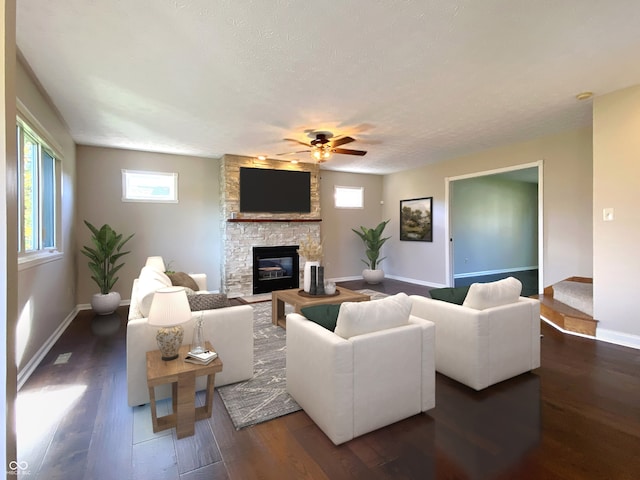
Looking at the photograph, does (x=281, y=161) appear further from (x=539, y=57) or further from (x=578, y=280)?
(x=578, y=280)

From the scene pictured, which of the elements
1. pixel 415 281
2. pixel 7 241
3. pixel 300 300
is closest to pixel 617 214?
pixel 300 300

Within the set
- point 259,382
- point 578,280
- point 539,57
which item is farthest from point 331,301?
point 578,280

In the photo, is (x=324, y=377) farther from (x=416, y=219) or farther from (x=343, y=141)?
(x=416, y=219)

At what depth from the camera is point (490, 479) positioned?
161cm

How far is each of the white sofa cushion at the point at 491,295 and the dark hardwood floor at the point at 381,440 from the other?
0.67 metres

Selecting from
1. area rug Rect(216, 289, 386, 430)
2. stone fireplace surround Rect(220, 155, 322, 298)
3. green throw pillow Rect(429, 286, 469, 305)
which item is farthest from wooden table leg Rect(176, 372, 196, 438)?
stone fireplace surround Rect(220, 155, 322, 298)

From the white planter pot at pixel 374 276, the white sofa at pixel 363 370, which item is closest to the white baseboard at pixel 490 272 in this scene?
the white planter pot at pixel 374 276

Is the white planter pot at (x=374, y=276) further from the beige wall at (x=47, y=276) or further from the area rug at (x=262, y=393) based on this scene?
the beige wall at (x=47, y=276)

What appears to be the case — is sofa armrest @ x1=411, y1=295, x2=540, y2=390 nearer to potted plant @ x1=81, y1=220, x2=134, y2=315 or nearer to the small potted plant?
the small potted plant

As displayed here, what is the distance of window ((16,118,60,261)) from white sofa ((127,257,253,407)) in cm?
148

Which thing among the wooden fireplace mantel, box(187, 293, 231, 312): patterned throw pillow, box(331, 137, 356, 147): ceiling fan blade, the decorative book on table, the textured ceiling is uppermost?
the textured ceiling

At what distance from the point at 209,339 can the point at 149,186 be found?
14.5 feet

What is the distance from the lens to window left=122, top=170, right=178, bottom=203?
568 cm

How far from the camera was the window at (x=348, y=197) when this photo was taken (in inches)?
307
